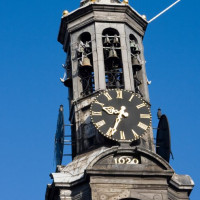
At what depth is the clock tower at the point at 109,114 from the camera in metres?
47.2

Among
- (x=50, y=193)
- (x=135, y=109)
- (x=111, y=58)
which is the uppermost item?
(x=111, y=58)

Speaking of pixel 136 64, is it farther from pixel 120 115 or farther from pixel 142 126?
pixel 142 126

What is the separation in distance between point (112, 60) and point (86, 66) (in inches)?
59.0

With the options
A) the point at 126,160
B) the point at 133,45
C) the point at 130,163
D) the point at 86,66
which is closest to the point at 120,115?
the point at 126,160

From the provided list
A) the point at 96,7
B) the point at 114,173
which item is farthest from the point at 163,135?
the point at 96,7

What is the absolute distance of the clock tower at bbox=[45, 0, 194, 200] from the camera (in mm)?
47219

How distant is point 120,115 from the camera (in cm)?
4947

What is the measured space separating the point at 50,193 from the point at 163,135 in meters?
6.38

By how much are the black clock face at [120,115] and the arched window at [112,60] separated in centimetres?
232

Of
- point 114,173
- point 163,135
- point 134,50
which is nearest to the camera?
point 114,173

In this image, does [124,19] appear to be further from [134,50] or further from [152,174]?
[152,174]

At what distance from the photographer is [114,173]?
47.1m

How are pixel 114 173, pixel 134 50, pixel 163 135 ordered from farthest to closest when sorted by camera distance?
pixel 134 50 → pixel 163 135 → pixel 114 173

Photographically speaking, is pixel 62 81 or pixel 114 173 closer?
pixel 114 173
